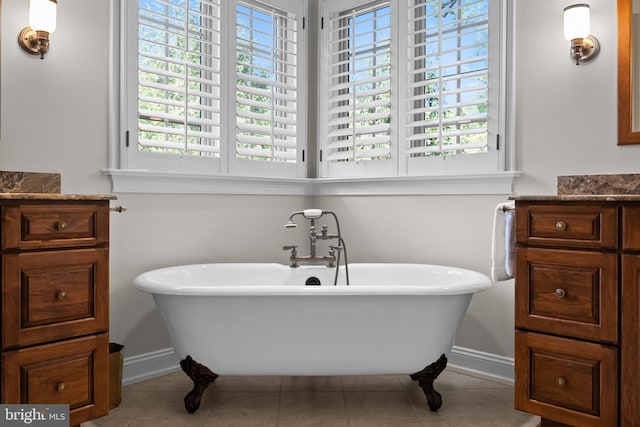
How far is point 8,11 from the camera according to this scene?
2238 millimetres

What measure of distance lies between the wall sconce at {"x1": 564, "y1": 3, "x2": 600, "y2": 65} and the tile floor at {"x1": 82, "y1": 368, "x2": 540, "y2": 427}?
5.58ft

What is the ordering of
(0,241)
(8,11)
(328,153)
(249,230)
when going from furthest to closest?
(328,153)
(249,230)
(8,11)
(0,241)

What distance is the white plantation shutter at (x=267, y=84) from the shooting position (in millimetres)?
3246

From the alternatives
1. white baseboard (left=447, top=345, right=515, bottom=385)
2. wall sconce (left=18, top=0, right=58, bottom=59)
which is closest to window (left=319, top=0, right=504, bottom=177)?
white baseboard (left=447, top=345, right=515, bottom=385)

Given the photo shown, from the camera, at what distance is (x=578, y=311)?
1.96 m

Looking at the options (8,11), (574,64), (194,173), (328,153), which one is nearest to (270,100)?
(328,153)

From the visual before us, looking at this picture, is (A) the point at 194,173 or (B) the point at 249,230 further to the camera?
(B) the point at 249,230

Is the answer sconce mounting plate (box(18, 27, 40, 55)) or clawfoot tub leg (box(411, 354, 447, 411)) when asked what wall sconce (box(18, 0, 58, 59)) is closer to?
sconce mounting plate (box(18, 27, 40, 55))

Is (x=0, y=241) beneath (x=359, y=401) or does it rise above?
above

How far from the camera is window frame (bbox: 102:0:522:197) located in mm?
2625

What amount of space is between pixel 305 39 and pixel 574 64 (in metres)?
1.82

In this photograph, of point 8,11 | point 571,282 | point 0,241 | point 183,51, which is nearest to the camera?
point 0,241

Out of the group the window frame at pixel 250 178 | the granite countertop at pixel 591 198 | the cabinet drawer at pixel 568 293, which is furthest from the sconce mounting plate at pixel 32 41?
the cabinet drawer at pixel 568 293

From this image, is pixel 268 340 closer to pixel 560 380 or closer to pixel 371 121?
pixel 560 380
